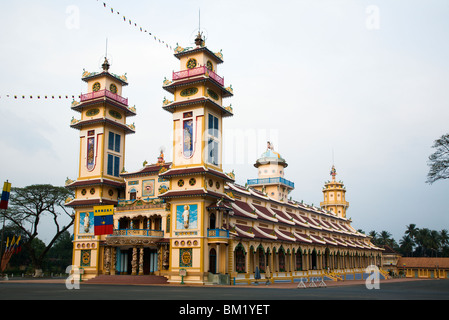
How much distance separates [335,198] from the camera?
10562 cm

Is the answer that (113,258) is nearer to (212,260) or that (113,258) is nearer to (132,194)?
(132,194)

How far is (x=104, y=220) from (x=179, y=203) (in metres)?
7.39

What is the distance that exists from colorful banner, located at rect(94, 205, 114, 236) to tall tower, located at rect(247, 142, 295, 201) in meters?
37.4

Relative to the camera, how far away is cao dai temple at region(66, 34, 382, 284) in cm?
4381

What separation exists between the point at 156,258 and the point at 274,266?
1433 centimetres

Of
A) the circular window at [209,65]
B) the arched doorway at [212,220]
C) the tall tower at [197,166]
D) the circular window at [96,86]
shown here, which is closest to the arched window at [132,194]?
the tall tower at [197,166]

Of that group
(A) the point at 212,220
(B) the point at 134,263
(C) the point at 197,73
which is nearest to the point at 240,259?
(A) the point at 212,220

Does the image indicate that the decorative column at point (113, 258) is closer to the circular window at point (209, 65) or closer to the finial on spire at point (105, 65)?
the finial on spire at point (105, 65)

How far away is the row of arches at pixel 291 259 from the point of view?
155ft

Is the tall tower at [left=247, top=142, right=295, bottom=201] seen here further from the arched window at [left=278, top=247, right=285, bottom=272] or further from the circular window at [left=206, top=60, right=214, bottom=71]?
the circular window at [left=206, top=60, right=214, bottom=71]

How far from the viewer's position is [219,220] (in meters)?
44.2

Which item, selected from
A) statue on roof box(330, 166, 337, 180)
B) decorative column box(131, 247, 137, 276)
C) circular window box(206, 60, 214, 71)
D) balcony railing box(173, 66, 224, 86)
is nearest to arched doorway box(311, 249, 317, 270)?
decorative column box(131, 247, 137, 276)
